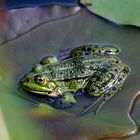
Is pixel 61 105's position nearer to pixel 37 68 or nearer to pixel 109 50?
pixel 37 68

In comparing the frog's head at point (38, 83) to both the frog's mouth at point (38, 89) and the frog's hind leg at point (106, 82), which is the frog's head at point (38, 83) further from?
the frog's hind leg at point (106, 82)

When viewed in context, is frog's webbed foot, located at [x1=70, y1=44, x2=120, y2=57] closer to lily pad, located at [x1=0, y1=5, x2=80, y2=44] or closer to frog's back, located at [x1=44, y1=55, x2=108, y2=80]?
frog's back, located at [x1=44, y1=55, x2=108, y2=80]

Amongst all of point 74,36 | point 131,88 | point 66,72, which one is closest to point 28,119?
point 66,72

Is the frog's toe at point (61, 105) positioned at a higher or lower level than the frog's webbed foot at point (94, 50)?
lower

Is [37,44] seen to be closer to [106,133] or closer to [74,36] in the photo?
[74,36]

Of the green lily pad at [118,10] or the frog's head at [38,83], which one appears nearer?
the frog's head at [38,83]

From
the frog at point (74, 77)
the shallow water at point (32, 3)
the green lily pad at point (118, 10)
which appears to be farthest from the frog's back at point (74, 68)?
the shallow water at point (32, 3)

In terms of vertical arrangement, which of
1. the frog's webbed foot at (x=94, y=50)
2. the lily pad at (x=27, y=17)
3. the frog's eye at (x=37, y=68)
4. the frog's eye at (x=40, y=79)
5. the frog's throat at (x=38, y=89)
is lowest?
the frog's throat at (x=38, y=89)

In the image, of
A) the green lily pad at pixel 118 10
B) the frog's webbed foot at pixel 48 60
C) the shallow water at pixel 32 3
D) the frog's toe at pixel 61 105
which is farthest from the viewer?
the shallow water at pixel 32 3

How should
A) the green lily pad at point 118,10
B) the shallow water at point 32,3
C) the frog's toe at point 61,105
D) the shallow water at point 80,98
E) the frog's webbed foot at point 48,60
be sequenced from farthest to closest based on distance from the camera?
the shallow water at point 32,3
the green lily pad at point 118,10
the frog's webbed foot at point 48,60
the frog's toe at point 61,105
the shallow water at point 80,98

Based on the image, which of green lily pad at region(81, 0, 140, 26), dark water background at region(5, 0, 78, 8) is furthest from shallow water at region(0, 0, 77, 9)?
green lily pad at region(81, 0, 140, 26)
